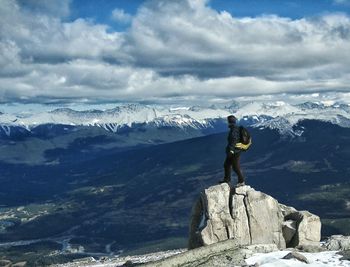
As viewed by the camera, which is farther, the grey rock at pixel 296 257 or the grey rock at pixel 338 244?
the grey rock at pixel 338 244

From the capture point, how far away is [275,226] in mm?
51562

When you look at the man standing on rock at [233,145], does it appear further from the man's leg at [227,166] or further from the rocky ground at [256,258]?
the rocky ground at [256,258]

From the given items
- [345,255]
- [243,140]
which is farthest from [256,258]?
[243,140]

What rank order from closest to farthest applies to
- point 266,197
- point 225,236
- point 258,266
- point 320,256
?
point 258,266
point 320,256
point 225,236
point 266,197

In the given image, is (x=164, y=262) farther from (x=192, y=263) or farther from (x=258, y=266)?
(x=258, y=266)

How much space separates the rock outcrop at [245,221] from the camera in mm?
49156

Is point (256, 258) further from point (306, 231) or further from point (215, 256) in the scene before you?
point (306, 231)

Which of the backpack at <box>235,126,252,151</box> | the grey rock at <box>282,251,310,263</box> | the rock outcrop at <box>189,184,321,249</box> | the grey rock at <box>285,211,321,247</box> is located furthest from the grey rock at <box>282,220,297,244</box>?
the grey rock at <box>282,251,310,263</box>

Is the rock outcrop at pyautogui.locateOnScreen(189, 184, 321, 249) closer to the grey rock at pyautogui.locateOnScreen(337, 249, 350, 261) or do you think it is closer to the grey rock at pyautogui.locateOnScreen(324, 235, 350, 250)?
the grey rock at pyautogui.locateOnScreen(324, 235, 350, 250)

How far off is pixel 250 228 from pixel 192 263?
11111 mm

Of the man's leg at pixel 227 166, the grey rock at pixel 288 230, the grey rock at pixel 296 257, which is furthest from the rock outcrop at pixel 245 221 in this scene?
the grey rock at pixel 296 257

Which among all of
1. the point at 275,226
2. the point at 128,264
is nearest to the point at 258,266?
the point at 275,226

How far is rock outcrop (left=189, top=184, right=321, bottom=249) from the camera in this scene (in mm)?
49156

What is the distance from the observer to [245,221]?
50.3m
